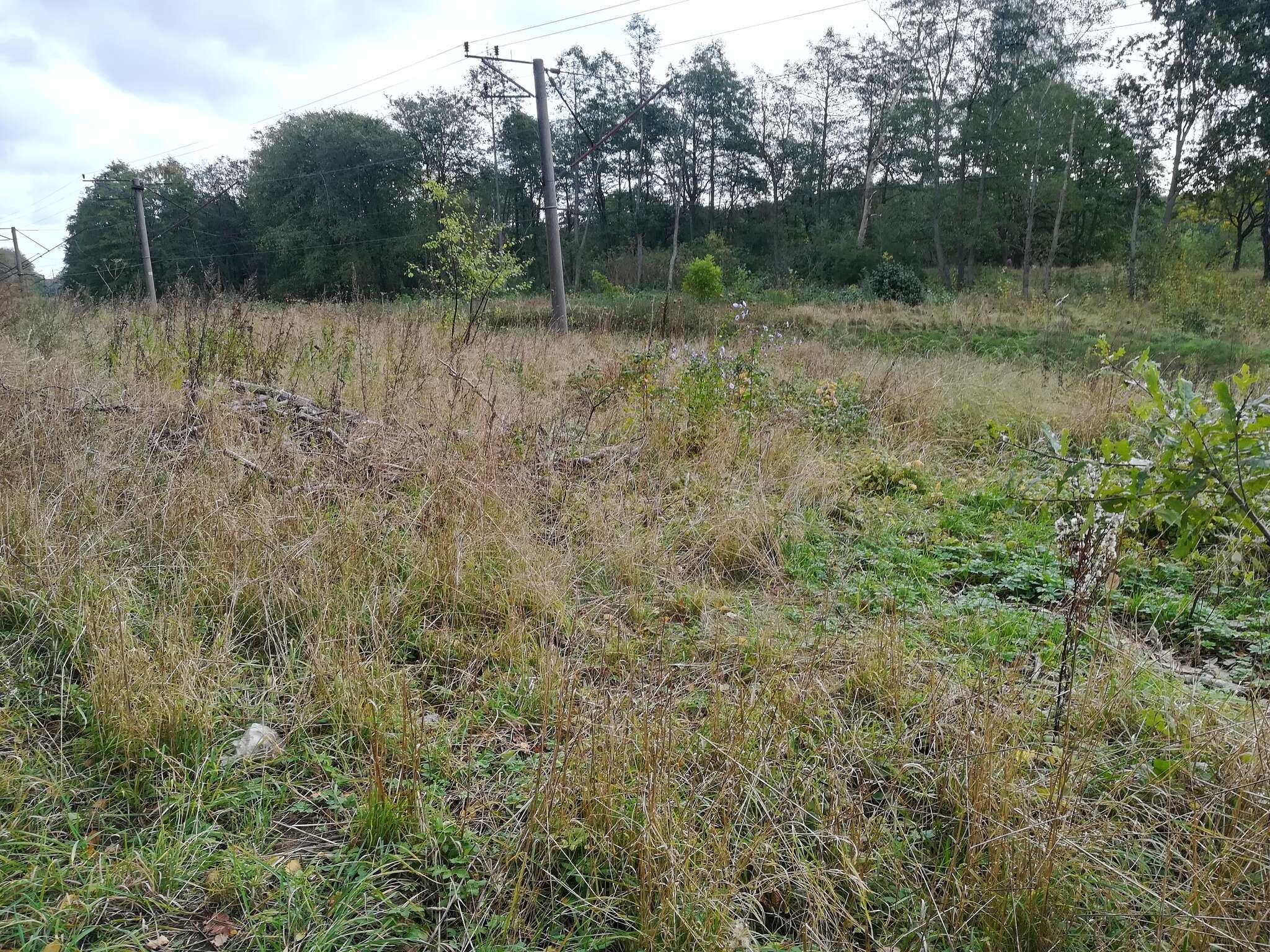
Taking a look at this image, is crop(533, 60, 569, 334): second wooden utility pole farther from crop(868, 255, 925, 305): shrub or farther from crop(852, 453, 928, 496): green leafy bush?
crop(868, 255, 925, 305): shrub

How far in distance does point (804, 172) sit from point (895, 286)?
1988 cm

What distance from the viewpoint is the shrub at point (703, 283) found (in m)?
21.3

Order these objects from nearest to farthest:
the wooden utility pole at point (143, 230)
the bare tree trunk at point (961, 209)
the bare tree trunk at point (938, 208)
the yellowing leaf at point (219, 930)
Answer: the yellowing leaf at point (219, 930)
the wooden utility pole at point (143, 230)
the bare tree trunk at point (938, 208)
the bare tree trunk at point (961, 209)

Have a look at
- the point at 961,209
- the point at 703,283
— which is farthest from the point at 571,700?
the point at 961,209

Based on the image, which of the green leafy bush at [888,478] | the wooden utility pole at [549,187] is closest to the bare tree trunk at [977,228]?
the wooden utility pole at [549,187]

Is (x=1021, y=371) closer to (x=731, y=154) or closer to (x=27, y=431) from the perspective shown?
(x=27, y=431)

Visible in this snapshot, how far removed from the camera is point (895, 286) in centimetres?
2342

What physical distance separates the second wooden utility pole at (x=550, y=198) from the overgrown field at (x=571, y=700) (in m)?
8.50

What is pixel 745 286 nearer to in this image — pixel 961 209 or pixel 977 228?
pixel 961 209

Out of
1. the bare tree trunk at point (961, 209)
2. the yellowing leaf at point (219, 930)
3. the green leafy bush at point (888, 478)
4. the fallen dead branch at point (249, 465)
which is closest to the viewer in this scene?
the yellowing leaf at point (219, 930)

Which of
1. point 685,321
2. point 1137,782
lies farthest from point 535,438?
point 685,321

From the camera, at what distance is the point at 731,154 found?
41125mm

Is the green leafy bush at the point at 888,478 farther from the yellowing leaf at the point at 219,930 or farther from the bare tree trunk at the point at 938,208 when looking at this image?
the bare tree trunk at the point at 938,208

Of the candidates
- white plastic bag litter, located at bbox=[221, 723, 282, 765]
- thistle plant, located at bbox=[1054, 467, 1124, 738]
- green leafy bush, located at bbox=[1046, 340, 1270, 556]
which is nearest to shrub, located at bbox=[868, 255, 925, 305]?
thistle plant, located at bbox=[1054, 467, 1124, 738]
